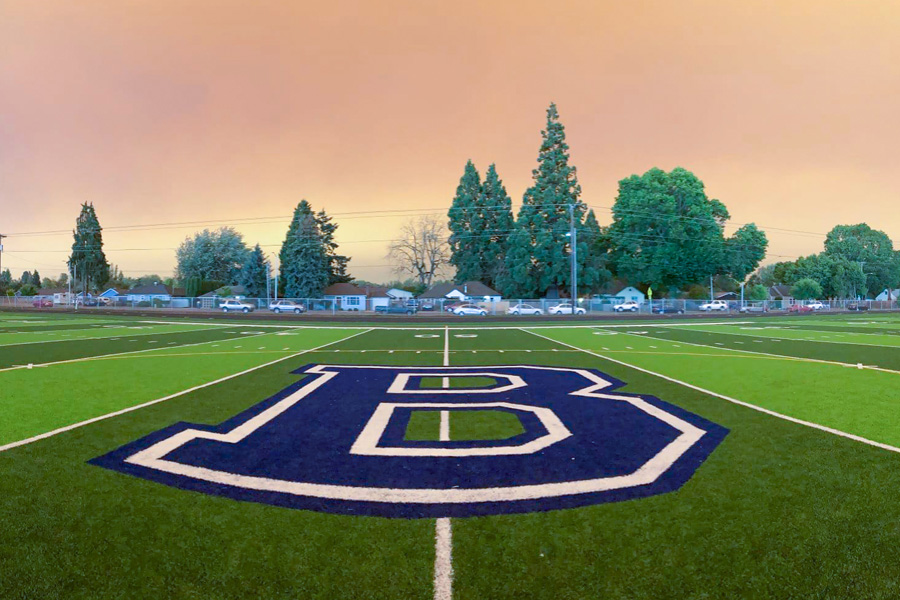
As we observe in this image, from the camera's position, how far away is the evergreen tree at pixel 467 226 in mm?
79125

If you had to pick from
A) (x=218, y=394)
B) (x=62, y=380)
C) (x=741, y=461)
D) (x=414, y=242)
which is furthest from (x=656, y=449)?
(x=414, y=242)

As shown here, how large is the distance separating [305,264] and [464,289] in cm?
2442

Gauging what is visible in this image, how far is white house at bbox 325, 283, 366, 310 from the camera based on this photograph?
242 feet

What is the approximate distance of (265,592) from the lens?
2.83m

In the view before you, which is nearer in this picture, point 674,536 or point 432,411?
point 674,536

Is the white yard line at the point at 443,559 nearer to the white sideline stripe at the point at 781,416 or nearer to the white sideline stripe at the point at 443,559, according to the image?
the white sideline stripe at the point at 443,559

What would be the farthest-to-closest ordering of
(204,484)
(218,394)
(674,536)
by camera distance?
(218,394), (204,484), (674,536)

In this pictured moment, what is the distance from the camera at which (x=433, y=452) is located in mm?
5359

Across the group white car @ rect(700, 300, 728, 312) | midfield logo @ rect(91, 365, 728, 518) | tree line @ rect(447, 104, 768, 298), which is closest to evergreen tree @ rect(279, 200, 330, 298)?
tree line @ rect(447, 104, 768, 298)

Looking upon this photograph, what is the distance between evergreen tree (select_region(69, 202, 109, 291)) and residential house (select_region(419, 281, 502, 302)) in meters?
60.7

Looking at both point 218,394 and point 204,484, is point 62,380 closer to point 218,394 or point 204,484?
point 218,394

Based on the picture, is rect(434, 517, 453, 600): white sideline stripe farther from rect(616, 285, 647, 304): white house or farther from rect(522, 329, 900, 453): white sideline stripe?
rect(616, 285, 647, 304): white house

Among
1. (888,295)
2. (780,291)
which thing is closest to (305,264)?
(780,291)

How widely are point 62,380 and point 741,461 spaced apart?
38.8 feet
